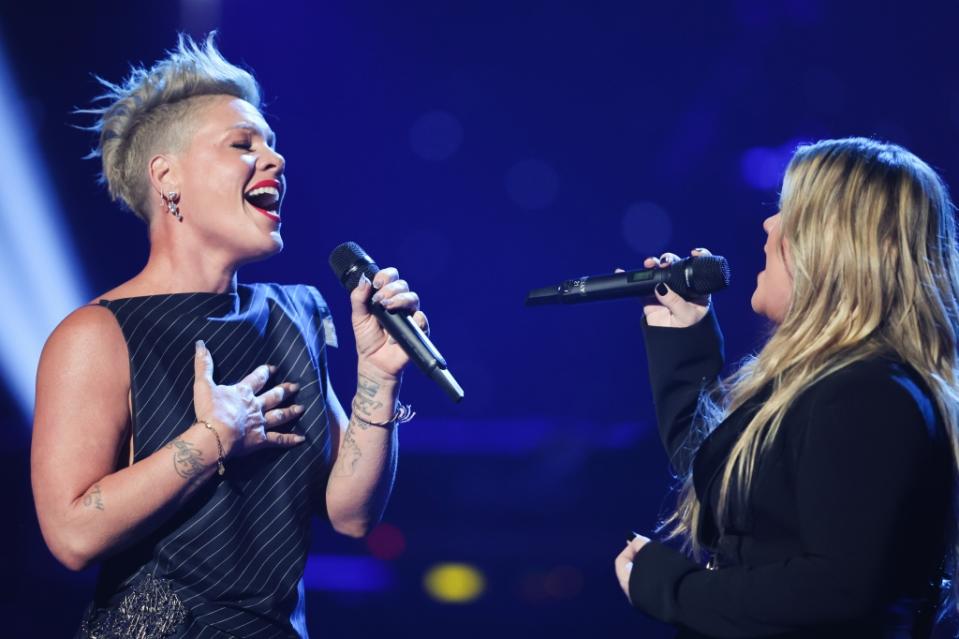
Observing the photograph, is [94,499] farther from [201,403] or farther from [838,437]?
[838,437]

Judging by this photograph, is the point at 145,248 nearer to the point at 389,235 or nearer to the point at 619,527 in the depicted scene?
the point at 389,235

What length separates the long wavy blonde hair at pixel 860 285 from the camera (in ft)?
4.11

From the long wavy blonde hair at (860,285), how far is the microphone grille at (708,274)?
0.77 ft

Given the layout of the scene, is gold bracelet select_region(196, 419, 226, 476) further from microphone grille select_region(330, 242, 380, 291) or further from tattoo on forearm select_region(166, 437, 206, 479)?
microphone grille select_region(330, 242, 380, 291)

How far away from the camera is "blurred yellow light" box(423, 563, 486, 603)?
9.91 feet

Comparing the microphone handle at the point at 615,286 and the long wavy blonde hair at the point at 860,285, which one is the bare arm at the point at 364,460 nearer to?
the microphone handle at the point at 615,286

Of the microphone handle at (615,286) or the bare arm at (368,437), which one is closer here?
the microphone handle at (615,286)

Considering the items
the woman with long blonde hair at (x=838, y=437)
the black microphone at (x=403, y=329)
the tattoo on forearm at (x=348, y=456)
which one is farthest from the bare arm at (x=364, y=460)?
the woman with long blonde hair at (x=838, y=437)

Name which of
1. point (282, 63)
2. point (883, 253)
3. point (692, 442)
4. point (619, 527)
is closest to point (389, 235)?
point (282, 63)

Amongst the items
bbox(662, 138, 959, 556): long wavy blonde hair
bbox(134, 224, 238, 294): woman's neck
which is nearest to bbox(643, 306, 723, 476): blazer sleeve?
bbox(662, 138, 959, 556): long wavy blonde hair

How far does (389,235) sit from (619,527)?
1.40 m

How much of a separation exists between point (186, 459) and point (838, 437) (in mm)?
1124

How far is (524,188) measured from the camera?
2.99 m

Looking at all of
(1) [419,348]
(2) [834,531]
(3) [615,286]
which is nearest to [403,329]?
(1) [419,348]
